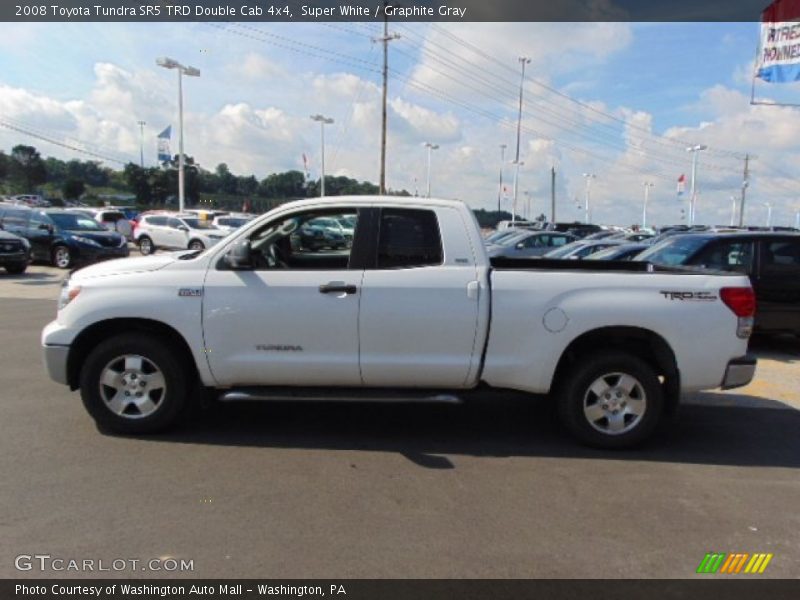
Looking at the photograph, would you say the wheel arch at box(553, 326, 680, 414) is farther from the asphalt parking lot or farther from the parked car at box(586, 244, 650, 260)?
the parked car at box(586, 244, 650, 260)

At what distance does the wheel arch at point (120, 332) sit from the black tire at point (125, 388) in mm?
54

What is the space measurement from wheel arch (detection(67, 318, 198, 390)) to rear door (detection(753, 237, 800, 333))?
7.57m

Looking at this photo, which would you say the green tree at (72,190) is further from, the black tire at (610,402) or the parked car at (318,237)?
the black tire at (610,402)

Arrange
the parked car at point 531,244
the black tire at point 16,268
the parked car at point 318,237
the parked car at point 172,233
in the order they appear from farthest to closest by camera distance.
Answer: the parked car at point 172,233
the parked car at point 531,244
the black tire at point 16,268
the parked car at point 318,237

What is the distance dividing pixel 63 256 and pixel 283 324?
15846 millimetres

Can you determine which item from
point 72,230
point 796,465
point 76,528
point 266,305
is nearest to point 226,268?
point 266,305

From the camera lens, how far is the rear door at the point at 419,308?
15.3 feet

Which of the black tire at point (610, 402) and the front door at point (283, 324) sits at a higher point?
the front door at point (283, 324)

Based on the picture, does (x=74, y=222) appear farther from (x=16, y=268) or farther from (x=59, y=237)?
(x=16, y=268)

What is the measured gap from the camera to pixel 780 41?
47.3 ft

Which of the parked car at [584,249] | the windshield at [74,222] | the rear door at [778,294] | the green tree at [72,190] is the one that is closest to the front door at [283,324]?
the rear door at [778,294]

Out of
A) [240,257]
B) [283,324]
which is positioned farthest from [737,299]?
[240,257]

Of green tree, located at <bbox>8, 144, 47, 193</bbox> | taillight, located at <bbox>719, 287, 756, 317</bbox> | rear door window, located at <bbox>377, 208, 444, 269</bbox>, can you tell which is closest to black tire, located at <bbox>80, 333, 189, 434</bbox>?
rear door window, located at <bbox>377, 208, 444, 269</bbox>

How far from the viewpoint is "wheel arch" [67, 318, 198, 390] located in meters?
4.84
